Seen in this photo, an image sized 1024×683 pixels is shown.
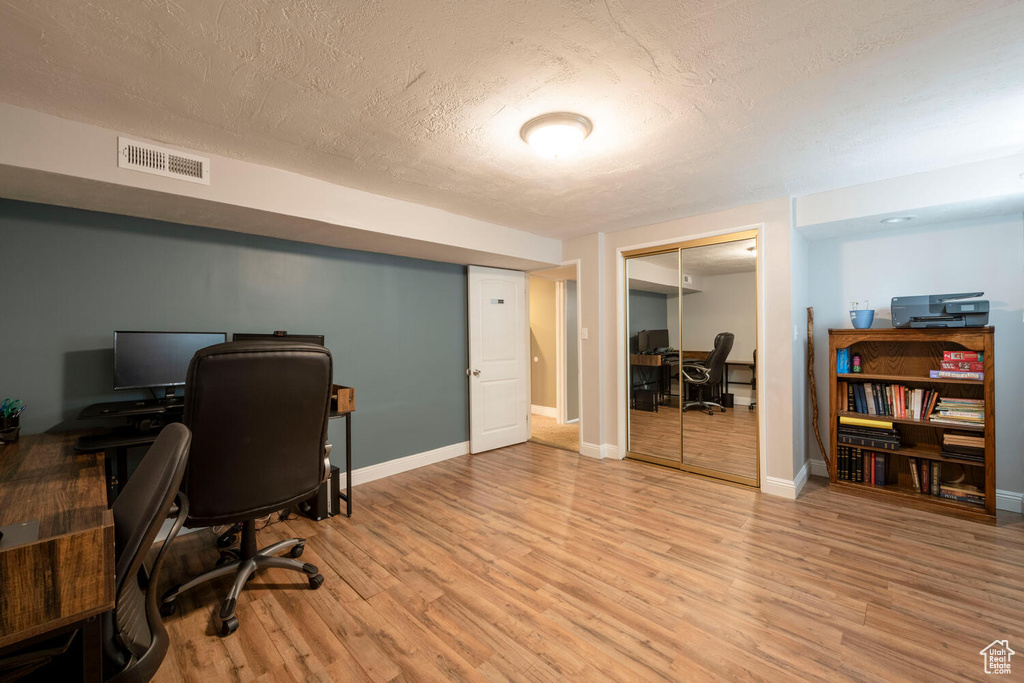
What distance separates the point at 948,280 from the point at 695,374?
2.01m

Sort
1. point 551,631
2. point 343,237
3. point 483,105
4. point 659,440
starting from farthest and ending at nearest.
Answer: point 659,440 → point 343,237 → point 483,105 → point 551,631

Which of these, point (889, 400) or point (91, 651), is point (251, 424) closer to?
point (91, 651)

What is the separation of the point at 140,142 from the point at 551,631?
3.21m

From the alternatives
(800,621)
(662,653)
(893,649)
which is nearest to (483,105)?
(662,653)

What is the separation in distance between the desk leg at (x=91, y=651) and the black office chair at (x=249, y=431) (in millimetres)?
839

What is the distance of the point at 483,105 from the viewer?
6.31 feet

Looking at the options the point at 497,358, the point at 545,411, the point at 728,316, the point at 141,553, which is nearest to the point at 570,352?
the point at 545,411

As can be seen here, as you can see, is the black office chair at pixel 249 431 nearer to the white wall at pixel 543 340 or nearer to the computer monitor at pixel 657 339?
the computer monitor at pixel 657 339

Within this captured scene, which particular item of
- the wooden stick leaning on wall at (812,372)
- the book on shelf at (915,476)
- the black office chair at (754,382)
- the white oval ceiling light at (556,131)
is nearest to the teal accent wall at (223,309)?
the white oval ceiling light at (556,131)

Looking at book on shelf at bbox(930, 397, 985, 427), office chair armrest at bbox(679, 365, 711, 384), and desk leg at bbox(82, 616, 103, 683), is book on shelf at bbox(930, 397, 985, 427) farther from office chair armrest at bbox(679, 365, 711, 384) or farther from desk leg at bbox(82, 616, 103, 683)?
desk leg at bbox(82, 616, 103, 683)

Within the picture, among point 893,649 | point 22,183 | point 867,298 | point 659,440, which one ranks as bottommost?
point 893,649

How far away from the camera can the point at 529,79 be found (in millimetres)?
1743

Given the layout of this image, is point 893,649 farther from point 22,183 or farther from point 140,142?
point 22,183

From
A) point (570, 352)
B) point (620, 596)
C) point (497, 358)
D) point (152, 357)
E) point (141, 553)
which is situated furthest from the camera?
point (570, 352)
